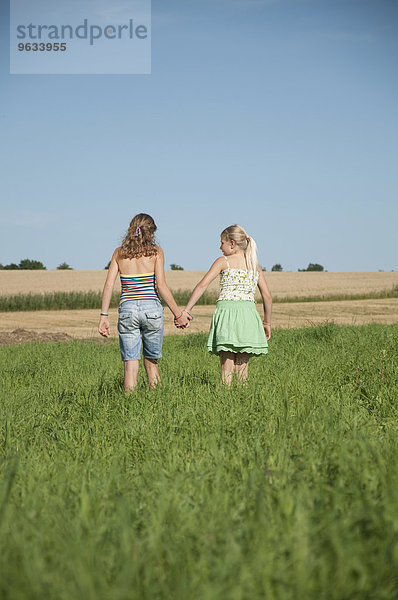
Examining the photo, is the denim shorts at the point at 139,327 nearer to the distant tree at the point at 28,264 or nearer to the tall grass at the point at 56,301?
the tall grass at the point at 56,301

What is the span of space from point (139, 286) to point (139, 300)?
0.55 feet

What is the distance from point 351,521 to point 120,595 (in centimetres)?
99

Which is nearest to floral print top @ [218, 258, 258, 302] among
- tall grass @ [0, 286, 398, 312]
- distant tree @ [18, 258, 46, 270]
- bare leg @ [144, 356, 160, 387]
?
bare leg @ [144, 356, 160, 387]

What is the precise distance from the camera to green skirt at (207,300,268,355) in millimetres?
5895

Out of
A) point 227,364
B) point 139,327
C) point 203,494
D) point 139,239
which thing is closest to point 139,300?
point 139,327

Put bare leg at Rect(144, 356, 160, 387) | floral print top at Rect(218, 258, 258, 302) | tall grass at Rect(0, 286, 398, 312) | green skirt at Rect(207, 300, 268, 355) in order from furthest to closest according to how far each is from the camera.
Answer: tall grass at Rect(0, 286, 398, 312) < bare leg at Rect(144, 356, 160, 387) < floral print top at Rect(218, 258, 258, 302) < green skirt at Rect(207, 300, 268, 355)

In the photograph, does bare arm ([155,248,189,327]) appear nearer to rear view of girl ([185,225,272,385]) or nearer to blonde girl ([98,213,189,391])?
blonde girl ([98,213,189,391])

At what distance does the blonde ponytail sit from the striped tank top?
1.01m

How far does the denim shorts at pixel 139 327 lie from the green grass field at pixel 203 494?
2.35ft

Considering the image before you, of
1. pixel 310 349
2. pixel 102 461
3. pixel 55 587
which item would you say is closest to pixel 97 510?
pixel 55 587

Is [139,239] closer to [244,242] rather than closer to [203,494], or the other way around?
[244,242]

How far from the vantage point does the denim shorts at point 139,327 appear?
19.7ft

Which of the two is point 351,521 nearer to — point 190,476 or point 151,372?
point 190,476

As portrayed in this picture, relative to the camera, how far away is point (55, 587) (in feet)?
5.65
